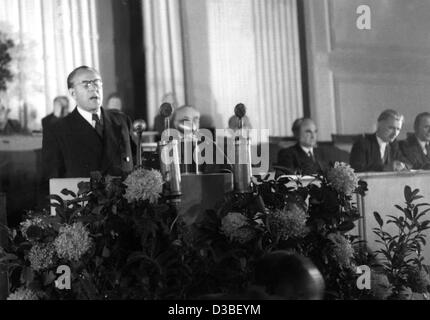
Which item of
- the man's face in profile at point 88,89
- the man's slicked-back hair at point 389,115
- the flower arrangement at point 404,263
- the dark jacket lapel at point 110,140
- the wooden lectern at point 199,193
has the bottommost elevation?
the flower arrangement at point 404,263

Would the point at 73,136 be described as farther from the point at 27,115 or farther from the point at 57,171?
the point at 27,115

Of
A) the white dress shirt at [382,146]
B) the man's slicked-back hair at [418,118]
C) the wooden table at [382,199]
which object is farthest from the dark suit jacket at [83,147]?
the man's slicked-back hair at [418,118]

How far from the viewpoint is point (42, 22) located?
7.04 meters

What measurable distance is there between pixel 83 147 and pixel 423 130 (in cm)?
375

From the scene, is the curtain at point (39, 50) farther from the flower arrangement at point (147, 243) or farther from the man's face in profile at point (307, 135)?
the flower arrangement at point (147, 243)

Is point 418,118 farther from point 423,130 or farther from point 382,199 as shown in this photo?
point 382,199

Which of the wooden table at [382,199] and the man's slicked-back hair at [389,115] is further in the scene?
the man's slicked-back hair at [389,115]

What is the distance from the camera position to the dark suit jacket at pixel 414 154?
698cm

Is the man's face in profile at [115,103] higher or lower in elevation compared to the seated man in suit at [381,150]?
higher

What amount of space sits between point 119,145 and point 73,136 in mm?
290

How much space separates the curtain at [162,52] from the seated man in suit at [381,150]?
1.69m

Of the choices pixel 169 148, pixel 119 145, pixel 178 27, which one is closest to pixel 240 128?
pixel 169 148

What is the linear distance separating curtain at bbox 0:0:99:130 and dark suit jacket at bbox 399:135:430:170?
2960 mm

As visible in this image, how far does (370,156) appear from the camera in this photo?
706 cm
